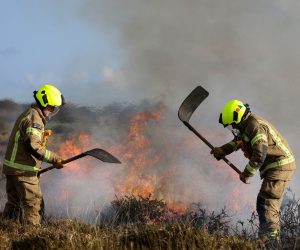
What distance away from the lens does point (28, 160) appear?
7844 millimetres

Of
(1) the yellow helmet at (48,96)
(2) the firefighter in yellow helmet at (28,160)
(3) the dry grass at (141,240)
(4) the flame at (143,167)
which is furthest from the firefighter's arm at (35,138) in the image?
(4) the flame at (143,167)

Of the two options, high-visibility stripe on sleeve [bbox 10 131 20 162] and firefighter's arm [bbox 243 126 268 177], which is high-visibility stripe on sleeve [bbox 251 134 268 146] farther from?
high-visibility stripe on sleeve [bbox 10 131 20 162]

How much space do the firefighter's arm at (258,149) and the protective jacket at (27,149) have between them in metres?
2.96

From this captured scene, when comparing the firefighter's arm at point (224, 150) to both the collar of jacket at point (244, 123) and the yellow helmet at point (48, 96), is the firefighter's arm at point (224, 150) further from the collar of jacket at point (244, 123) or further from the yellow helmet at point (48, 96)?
the yellow helmet at point (48, 96)

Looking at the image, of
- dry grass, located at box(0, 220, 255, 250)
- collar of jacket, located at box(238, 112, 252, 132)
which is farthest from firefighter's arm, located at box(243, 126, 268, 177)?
dry grass, located at box(0, 220, 255, 250)

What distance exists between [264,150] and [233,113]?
2.61 feet

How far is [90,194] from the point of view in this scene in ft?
49.3

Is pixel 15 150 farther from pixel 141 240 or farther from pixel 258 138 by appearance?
pixel 258 138

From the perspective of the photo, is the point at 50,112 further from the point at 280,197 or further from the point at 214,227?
the point at 280,197

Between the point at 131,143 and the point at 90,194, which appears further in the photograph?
the point at 131,143

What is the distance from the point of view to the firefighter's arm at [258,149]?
7.51 m

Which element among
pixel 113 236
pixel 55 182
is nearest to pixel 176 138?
pixel 55 182

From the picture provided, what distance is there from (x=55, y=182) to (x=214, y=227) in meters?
9.11

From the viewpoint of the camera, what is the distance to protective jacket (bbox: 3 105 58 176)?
302 inches
